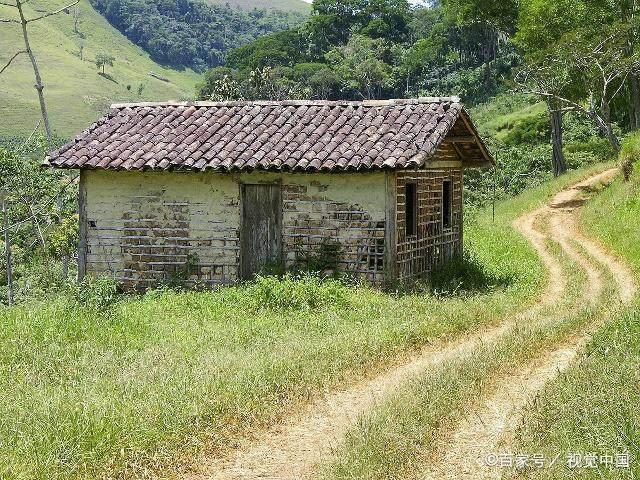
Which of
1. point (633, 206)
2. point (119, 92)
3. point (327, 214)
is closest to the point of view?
point (327, 214)

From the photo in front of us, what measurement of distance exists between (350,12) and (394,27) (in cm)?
495

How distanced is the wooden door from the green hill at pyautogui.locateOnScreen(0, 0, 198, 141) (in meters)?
66.8

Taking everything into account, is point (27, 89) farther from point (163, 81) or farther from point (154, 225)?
point (154, 225)

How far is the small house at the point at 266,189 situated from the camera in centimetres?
1350

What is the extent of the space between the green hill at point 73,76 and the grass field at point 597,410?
7428cm

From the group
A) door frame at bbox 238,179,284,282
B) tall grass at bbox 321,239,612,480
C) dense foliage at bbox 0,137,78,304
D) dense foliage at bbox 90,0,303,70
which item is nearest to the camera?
tall grass at bbox 321,239,612,480

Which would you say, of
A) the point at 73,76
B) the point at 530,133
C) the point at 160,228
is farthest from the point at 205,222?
the point at 73,76

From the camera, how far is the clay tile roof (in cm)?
1326

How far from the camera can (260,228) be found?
14.3 metres

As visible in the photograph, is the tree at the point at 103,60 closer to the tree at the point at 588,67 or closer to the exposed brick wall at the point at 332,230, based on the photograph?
the tree at the point at 588,67

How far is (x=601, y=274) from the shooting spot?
49.2 ft

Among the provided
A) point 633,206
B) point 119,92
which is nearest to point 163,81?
point 119,92

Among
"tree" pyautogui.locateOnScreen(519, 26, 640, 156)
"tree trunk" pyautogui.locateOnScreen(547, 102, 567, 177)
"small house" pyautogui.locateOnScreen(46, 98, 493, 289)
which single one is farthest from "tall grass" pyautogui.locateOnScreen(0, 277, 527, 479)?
"tree trunk" pyautogui.locateOnScreen(547, 102, 567, 177)

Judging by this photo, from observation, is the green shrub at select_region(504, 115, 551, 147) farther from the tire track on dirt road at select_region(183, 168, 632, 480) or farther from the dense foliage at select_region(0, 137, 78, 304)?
the tire track on dirt road at select_region(183, 168, 632, 480)
